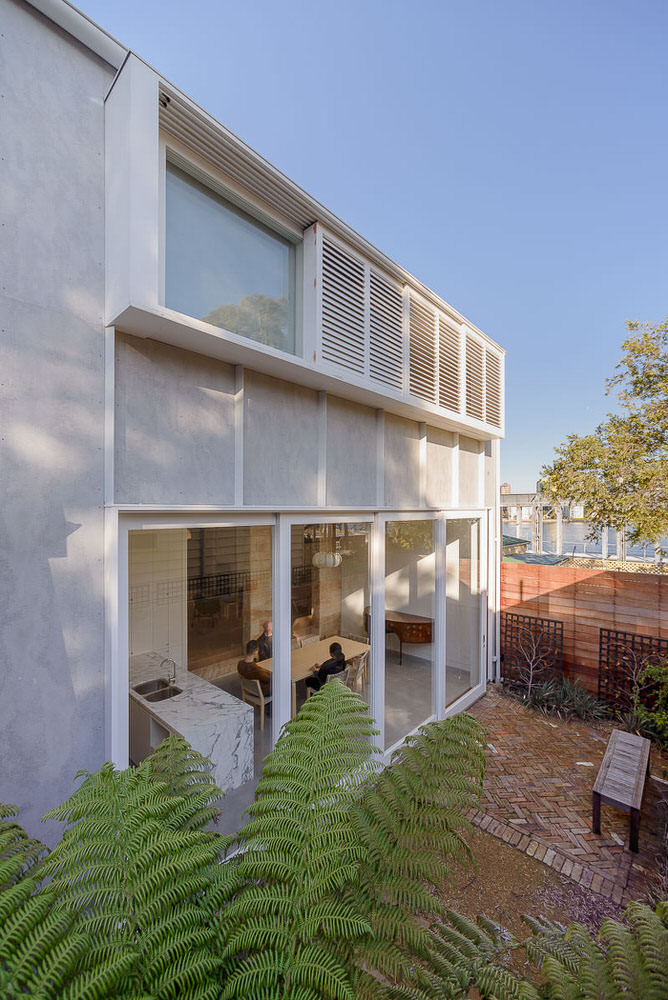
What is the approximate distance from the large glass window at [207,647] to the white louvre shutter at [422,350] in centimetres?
240

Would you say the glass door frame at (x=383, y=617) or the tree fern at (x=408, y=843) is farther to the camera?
the glass door frame at (x=383, y=617)

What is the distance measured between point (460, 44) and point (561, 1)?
2.27m

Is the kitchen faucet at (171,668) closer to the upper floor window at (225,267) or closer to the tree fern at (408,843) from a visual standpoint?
the tree fern at (408,843)

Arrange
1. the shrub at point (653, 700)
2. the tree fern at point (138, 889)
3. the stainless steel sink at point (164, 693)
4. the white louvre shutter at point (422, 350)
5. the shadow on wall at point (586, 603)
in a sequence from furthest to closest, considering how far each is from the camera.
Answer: the shadow on wall at point (586, 603)
the shrub at point (653, 700)
the white louvre shutter at point (422, 350)
the stainless steel sink at point (164, 693)
the tree fern at point (138, 889)

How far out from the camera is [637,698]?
5328 mm

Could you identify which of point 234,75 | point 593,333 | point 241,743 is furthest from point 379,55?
point 593,333

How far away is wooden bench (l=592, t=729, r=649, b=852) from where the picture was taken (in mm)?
3484

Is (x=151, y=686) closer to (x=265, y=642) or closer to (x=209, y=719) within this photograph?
(x=209, y=719)

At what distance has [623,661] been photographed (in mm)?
5707

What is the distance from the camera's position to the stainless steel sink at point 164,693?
2742 mm

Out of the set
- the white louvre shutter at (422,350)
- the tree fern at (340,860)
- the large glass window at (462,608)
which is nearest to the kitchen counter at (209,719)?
the tree fern at (340,860)

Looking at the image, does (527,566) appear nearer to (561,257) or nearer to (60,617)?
(60,617)

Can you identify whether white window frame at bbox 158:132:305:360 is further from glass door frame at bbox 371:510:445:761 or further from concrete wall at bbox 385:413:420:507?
glass door frame at bbox 371:510:445:761

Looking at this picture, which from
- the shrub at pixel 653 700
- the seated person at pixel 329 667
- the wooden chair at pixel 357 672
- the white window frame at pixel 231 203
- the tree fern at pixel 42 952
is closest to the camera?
the tree fern at pixel 42 952
